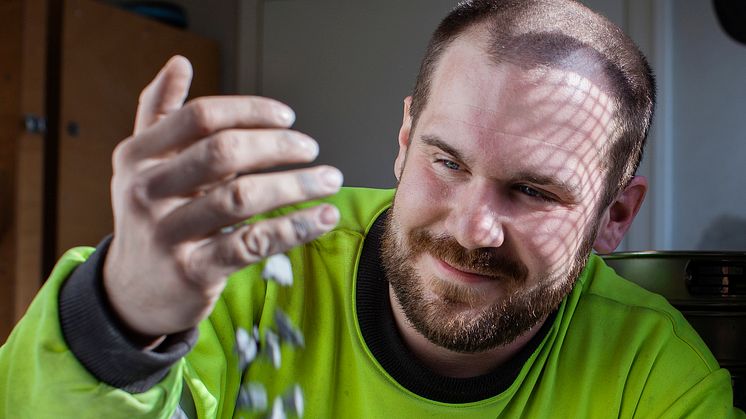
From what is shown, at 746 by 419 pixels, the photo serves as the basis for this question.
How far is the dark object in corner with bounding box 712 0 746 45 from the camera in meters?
2.34

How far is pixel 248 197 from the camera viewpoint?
56 centimetres

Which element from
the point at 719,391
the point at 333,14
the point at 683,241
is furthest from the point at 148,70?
the point at 719,391

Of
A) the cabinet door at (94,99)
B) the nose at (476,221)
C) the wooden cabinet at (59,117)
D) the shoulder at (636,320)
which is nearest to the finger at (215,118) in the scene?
the nose at (476,221)

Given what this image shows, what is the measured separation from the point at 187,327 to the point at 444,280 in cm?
38

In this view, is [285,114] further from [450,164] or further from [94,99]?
[94,99]

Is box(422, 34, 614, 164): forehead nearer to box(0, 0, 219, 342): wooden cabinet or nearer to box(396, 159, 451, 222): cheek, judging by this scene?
box(396, 159, 451, 222): cheek

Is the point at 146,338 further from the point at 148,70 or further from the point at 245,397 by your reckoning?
the point at 148,70

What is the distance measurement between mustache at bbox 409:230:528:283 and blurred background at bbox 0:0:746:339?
5.62 feet

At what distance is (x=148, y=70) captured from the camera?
2850 mm

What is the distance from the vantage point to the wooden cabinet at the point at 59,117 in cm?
235

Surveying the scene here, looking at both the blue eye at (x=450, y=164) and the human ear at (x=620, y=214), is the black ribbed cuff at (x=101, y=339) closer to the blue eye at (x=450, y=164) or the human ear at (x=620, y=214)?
the blue eye at (x=450, y=164)

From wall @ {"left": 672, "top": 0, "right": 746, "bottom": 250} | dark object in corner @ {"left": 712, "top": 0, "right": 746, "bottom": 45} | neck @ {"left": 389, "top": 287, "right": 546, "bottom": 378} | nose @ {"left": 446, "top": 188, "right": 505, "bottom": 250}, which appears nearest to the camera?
nose @ {"left": 446, "top": 188, "right": 505, "bottom": 250}

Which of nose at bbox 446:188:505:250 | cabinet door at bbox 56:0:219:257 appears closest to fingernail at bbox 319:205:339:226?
nose at bbox 446:188:505:250

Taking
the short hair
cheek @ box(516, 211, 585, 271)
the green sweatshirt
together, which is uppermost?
the short hair
